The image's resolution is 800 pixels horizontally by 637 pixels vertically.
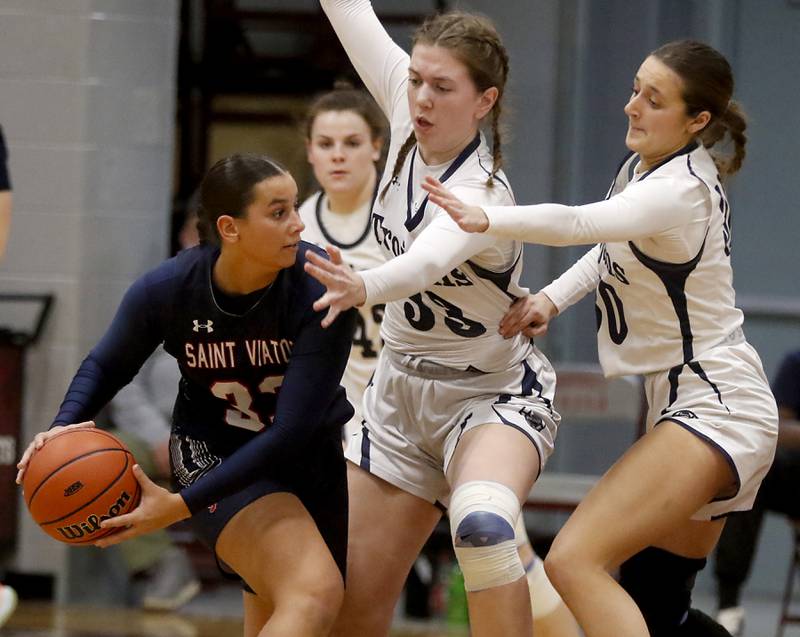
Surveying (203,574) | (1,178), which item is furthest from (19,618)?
(1,178)

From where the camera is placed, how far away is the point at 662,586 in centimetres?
364

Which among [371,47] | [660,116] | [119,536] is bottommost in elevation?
[119,536]

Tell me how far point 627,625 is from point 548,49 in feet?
13.1

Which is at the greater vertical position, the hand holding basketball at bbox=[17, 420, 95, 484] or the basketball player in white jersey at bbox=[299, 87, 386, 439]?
the basketball player in white jersey at bbox=[299, 87, 386, 439]

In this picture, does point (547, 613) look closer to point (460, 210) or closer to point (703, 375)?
point (703, 375)

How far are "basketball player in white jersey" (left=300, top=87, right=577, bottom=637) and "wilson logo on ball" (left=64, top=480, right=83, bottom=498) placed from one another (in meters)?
1.64

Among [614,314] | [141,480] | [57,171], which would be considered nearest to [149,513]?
[141,480]

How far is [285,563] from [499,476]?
0.50 m

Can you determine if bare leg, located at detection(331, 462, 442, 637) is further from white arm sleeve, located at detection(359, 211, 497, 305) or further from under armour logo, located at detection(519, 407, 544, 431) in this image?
white arm sleeve, located at detection(359, 211, 497, 305)

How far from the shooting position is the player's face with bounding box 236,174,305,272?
3227 mm

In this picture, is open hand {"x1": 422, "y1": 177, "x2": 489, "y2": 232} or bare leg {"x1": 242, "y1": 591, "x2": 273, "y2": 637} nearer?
open hand {"x1": 422, "y1": 177, "x2": 489, "y2": 232}

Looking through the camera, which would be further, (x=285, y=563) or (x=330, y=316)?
(x=285, y=563)

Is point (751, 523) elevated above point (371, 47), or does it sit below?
below

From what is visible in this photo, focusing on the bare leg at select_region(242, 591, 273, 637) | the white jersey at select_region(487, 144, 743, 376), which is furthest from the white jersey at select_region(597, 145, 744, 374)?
the bare leg at select_region(242, 591, 273, 637)
